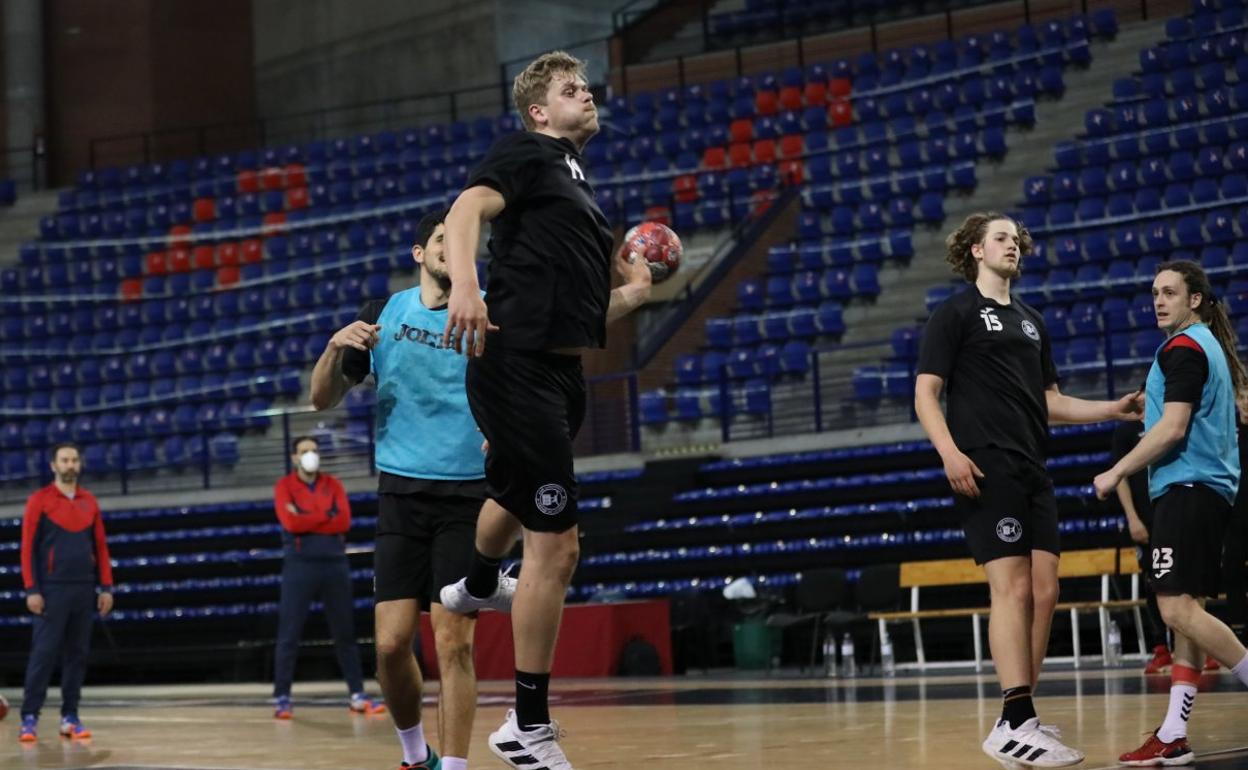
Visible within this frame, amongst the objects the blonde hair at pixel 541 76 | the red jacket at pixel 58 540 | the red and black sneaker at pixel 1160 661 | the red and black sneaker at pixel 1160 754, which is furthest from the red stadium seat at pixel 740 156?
the blonde hair at pixel 541 76

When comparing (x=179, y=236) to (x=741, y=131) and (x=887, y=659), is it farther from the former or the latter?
(x=887, y=659)

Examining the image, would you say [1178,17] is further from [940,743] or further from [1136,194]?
[940,743]

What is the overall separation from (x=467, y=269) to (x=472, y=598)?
1.37m

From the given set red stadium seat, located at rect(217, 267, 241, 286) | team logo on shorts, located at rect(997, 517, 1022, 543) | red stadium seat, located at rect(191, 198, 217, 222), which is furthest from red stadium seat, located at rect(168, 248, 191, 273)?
team logo on shorts, located at rect(997, 517, 1022, 543)

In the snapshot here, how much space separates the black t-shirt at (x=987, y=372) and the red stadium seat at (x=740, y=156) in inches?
748

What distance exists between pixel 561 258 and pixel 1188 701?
3094 millimetres

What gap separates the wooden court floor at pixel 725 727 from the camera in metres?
7.45

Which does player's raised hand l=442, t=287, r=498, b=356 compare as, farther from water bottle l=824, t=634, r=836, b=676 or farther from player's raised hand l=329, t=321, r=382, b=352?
water bottle l=824, t=634, r=836, b=676

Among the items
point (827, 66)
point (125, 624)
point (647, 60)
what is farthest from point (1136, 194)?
point (125, 624)

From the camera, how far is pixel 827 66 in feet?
89.2

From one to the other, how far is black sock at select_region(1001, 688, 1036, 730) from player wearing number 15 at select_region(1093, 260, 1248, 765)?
685 mm

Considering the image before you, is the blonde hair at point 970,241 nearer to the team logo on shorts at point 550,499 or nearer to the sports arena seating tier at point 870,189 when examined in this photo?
the team logo on shorts at point 550,499

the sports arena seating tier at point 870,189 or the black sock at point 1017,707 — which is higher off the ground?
the sports arena seating tier at point 870,189

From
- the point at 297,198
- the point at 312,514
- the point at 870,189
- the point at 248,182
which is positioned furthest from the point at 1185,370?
the point at 248,182
